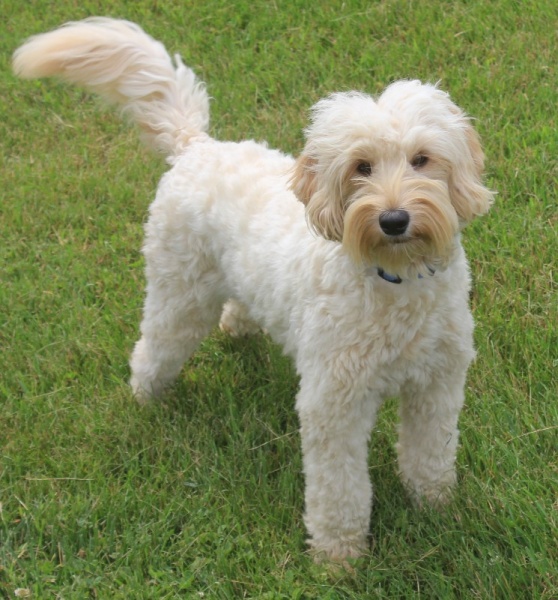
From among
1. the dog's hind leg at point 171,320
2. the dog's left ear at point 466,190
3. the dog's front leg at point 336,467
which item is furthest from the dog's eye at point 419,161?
the dog's hind leg at point 171,320

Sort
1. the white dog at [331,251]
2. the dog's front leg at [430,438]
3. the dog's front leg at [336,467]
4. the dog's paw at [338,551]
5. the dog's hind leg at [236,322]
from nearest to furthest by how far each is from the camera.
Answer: the white dog at [331,251] → the dog's front leg at [336,467] → the dog's front leg at [430,438] → the dog's paw at [338,551] → the dog's hind leg at [236,322]

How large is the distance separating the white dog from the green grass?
288 mm

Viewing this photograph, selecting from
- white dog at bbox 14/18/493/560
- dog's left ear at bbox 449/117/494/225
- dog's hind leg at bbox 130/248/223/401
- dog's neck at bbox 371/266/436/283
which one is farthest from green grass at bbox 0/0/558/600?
dog's left ear at bbox 449/117/494/225

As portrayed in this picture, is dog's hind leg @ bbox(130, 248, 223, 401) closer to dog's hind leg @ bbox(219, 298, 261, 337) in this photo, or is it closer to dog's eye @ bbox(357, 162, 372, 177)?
dog's hind leg @ bbox(219, 298, 261, 337)

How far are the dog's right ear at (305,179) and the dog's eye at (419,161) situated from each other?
15.9 inches

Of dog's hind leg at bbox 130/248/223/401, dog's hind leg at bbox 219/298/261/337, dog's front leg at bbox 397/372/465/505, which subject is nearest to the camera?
dog's front leg at bbox 397/372/465/505

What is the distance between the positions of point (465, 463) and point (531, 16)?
4036 millimetres

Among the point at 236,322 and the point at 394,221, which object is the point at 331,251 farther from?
the point at 236,322

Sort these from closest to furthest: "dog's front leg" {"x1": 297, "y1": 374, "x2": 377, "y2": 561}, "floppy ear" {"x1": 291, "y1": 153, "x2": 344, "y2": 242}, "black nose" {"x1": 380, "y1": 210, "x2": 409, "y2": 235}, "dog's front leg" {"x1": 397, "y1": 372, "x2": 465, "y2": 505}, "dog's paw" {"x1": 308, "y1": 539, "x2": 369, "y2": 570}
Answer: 1. "black nose" {"x1": 380, "y1": 210, "x2": 409, "y2": 235}
2. "floppy ear" {"x1": 291, "y1": 153, "x2": 344, "y2": 242}
3. "dog's front leg" {"x1": 297, "y1": 374, "x2": 377, "y2": 561}
4. "dog's front leg" {"x1": 397, "y1": 372, "x2": 465, "y2": 505}
5. "dog's paw" {"x1": 308, "y1": 539, "x2": 369, "y2": 570}

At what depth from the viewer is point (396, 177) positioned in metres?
3.18

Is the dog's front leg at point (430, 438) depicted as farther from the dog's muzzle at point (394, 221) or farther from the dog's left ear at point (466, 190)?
the dog's muzzle at point (394, 221)

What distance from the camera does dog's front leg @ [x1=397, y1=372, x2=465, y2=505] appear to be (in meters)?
3.77

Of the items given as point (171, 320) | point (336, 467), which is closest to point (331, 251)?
point (336, 467)

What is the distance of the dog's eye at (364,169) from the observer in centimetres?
332
